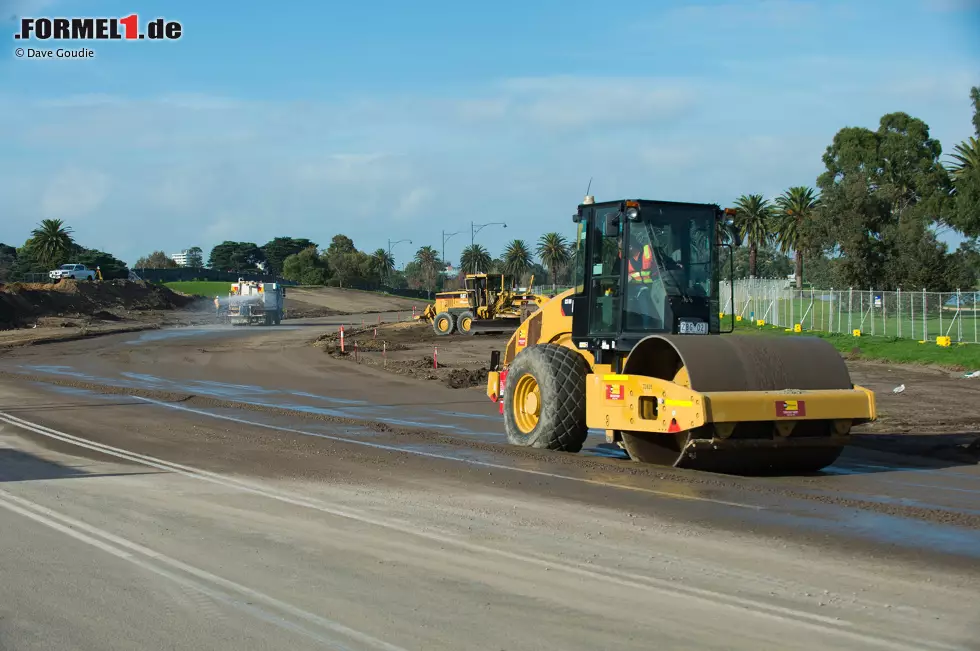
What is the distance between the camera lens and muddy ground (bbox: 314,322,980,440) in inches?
679

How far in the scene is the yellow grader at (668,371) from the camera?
1109 centimetres

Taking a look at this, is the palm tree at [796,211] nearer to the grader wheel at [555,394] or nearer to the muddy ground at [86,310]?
the muddy ground at [86,310]

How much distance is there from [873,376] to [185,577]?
71.8 feet

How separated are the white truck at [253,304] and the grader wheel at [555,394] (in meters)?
50.8

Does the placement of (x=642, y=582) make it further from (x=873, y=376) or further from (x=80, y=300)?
(x=80, y=300)

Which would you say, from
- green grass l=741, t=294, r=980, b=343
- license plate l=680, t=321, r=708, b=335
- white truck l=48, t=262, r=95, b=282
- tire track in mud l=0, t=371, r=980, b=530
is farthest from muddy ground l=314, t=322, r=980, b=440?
white truck l=48, t=262, r=95, b=282

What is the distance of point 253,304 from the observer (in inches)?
2467

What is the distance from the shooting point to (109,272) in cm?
9631

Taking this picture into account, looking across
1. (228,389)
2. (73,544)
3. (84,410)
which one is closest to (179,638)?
(73,544)

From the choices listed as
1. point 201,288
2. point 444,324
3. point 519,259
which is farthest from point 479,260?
point 444,324

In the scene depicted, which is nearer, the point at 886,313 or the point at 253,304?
the point at 886,313

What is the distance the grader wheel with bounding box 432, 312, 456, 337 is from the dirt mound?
2337 centimetres

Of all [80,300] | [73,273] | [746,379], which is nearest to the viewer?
[746,379]

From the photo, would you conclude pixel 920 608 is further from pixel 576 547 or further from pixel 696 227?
pixel 696 227
